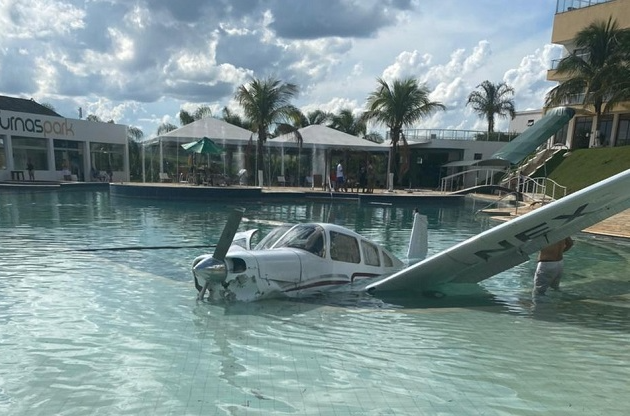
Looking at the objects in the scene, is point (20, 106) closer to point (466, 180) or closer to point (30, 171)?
point (30, 171)

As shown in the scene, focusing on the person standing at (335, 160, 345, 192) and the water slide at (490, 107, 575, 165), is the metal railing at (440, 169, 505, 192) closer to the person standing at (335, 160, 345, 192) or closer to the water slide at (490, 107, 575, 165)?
the water slide at (490, 107, 575, 165)

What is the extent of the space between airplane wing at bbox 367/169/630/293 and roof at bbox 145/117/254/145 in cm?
2716

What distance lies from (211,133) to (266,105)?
4930 mm

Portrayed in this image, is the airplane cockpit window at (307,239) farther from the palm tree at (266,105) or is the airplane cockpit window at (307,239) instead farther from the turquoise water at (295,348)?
the palm tree at (266,105)

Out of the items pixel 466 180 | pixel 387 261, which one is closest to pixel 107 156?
pixel 466 180

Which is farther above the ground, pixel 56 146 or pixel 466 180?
pixel 56 146

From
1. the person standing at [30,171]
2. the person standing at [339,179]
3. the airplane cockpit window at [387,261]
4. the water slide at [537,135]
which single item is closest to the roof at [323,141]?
the person standing at [339,179]

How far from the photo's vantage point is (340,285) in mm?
7992

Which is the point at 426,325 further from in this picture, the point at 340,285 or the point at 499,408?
the point at 499,408

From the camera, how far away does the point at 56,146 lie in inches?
1463

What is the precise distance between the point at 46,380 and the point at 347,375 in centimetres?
A: 321

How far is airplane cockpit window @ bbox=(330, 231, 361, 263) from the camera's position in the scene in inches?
311

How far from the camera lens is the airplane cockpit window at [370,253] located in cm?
846

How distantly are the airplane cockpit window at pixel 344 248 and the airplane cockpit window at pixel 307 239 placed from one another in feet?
0.78
